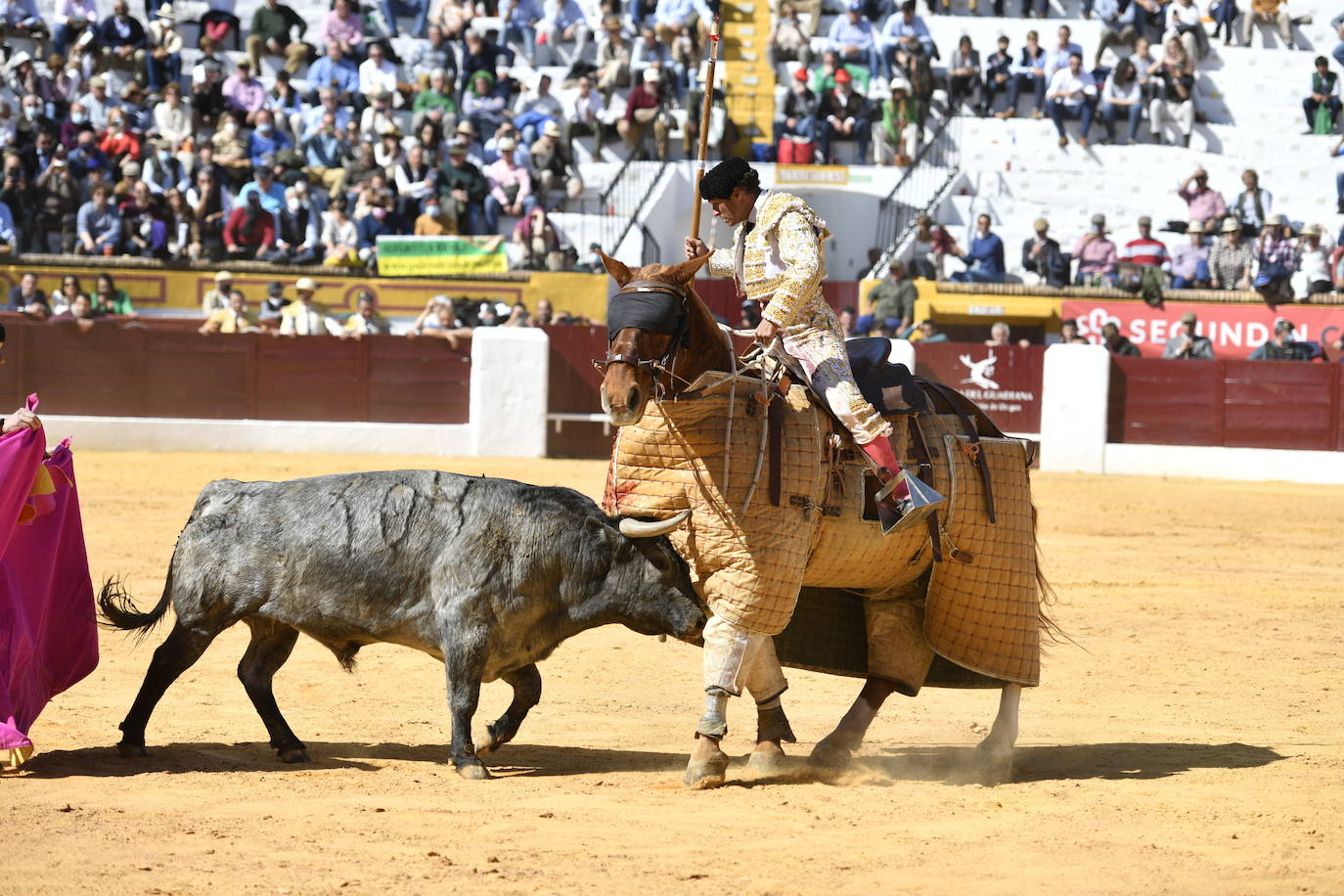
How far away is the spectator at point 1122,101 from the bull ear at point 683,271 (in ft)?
56.0

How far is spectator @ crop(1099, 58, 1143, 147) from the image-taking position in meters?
20.6

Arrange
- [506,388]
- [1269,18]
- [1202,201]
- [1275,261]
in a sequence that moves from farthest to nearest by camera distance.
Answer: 1. [1269,18]
2. [1202,201]
3. [1275,261]
4. [506,388]

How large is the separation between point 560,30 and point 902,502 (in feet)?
55.0

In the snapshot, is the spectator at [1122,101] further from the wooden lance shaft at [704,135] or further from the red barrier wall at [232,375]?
the wooden lance shaft at [704,135]

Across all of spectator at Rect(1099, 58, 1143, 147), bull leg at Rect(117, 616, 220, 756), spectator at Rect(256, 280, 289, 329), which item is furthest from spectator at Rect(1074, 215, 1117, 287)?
bull leg at Rect(117, 616, 220, 756)

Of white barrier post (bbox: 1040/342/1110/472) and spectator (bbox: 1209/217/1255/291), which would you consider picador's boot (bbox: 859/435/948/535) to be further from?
spectator (bbox: 1209/217/1255/291)

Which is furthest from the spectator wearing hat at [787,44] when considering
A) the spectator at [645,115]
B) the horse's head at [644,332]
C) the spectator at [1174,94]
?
the horse's head at [644,332]

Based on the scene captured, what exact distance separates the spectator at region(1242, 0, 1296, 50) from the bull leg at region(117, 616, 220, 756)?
19730 millimetres

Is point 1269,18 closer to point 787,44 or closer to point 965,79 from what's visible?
point 965,79

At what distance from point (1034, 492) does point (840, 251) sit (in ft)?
21.4

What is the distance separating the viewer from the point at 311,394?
53.5 ft

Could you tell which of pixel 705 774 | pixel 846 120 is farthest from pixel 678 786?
pixel 846 120

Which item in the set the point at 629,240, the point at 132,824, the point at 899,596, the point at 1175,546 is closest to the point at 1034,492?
the point at 1175,546

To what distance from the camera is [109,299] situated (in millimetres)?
16750
